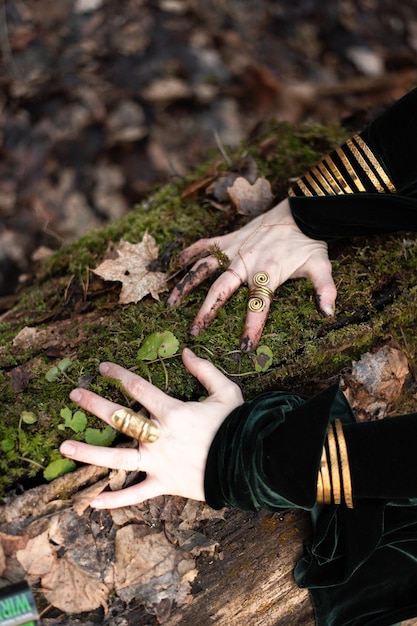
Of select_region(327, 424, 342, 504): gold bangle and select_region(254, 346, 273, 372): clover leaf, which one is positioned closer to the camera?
select_region(327, 424, 342, 504): gold bangle

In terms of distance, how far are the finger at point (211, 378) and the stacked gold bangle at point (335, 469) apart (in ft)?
1.25

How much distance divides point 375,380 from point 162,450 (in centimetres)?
100

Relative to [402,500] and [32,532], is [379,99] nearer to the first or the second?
[402,500]

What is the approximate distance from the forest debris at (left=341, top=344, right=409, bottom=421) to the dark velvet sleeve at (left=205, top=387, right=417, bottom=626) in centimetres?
24

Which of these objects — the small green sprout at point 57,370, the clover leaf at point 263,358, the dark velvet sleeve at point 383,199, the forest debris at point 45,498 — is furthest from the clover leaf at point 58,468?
the dark velvet sleeve at point 383,199

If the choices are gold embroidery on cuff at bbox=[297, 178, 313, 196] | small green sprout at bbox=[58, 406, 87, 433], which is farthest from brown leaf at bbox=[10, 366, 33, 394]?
gold embroidery on cuff at bbox=[297, 178, 313, 196]

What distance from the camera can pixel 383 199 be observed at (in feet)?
8.21

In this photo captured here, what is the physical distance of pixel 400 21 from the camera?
18.0 feet

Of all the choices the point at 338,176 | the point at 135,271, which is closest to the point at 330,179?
the point at 338,176

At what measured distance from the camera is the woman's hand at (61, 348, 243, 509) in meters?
2.08

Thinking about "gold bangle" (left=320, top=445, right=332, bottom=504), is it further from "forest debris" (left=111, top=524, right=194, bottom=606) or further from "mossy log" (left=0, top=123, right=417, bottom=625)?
"forest debris" (left=111, top=524, right=194, bottom=606)

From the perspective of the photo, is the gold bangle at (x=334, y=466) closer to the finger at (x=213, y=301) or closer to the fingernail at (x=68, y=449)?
the finger at (x=213, y=301)

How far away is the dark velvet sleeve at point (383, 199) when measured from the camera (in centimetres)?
253

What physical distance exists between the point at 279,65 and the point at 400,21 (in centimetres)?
135
